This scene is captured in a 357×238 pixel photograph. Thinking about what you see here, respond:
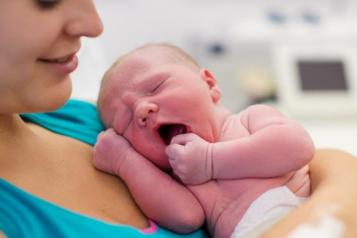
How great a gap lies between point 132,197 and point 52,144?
0.50 ft

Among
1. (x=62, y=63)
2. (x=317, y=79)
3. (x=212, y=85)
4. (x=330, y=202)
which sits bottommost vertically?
(x=317, y=79)

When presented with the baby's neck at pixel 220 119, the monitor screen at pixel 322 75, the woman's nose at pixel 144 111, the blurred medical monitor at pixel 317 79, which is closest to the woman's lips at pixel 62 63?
the woman's nose at pixel 144 111

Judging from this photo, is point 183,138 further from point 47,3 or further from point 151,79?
point 47,3

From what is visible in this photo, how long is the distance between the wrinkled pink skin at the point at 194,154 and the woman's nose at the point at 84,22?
19 cm

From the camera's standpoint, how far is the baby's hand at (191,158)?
833mm

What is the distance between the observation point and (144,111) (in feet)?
2.82

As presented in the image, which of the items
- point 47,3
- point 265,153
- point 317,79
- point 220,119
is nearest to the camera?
point 47,3

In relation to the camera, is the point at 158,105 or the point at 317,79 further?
the point at 317,79

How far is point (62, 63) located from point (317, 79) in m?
1.43

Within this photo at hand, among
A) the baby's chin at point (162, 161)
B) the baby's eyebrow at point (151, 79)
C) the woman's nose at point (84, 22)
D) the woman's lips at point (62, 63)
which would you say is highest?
the woman's nose at point (84, 22)

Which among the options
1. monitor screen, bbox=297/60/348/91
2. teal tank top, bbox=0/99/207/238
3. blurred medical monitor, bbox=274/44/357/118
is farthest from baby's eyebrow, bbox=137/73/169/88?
monitor screen, bbox=297/60/348/91

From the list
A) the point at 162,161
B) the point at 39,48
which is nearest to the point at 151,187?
the point at 162,161

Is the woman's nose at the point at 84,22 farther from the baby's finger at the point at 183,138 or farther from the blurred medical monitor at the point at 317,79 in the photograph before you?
the blurred medical monitor at the point at 317,79

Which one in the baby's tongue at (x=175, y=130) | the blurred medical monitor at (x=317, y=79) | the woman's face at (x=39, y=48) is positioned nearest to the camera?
the woman's face at (x=39, y=48)
